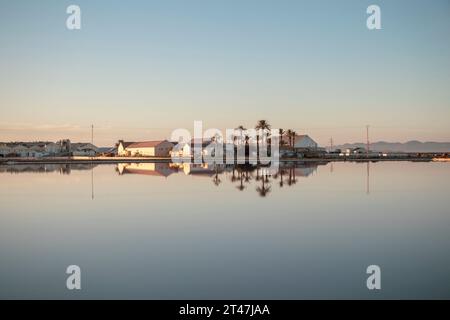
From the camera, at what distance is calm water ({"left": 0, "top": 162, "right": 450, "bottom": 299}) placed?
864 cm

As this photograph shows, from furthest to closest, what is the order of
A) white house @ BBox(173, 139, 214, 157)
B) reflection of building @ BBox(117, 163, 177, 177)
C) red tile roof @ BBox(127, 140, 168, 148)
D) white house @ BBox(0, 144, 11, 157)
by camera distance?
white house @ BBox(0, 144, 11, 157) < red tile roof @ BBox(127, 140, 168, 148) < white house @ BBox(173, 139, 214, 157) < reflection of building @ BBox(117, 163, 177, 177)

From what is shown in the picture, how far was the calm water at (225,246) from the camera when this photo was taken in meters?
8.64

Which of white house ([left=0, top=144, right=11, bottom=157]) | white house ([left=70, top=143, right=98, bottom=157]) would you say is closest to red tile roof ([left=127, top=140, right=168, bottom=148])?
white house ([left=70, top=143, right=98, bottom=157])

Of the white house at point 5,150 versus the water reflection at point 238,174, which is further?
the white house at point 5,150

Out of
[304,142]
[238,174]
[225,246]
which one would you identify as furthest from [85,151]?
[225,246]

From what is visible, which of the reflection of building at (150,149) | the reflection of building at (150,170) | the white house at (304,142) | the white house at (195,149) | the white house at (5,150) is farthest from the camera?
the white house at (304,142)

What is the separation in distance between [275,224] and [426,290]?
7130 mm

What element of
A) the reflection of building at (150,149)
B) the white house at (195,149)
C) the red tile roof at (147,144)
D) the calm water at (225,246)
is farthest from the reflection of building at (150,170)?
the red tile roof at (147,144)

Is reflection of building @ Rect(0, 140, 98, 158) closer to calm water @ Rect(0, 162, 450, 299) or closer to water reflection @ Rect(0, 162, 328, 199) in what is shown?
water reflection @ Rect(0, 162, 328, 199)

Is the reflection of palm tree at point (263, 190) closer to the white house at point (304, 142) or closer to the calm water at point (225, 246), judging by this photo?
the calm water at point (225, 246)

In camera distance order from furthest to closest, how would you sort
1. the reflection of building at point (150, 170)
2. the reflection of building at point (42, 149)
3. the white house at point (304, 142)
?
the white house at point (304, 142), the reflection of building at point (42, 149), the reflection of building at point (150, 170)

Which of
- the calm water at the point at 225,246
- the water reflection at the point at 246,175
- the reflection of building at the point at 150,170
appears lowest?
the calm water at the point at 225,246
